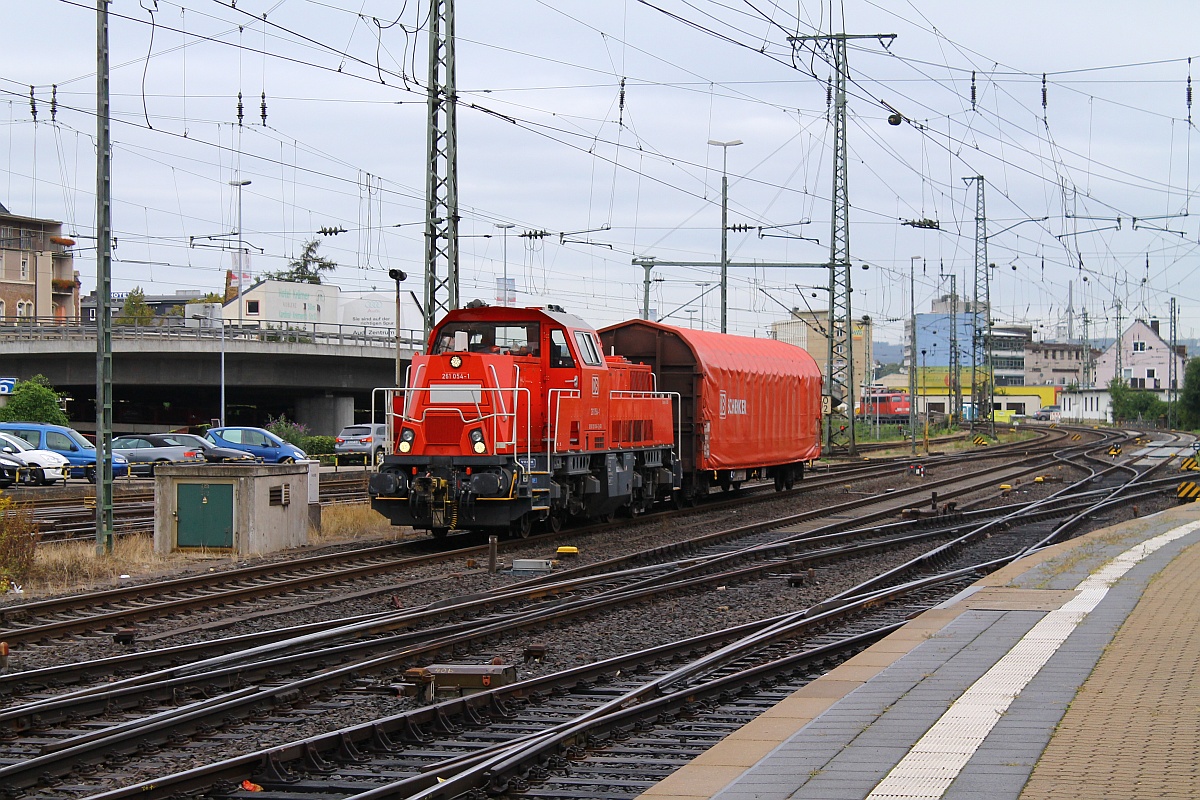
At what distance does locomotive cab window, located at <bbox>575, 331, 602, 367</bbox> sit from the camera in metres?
20.5

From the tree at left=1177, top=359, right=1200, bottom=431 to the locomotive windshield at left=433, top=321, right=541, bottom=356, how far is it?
268 ft

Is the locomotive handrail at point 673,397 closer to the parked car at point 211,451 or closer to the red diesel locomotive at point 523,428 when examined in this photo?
the red diesel locomotive at point 523,428

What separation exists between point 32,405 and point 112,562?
103 ft

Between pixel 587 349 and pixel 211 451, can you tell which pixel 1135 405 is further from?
pixel 587 349

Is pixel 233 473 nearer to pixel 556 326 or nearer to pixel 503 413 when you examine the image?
pixel 503 413

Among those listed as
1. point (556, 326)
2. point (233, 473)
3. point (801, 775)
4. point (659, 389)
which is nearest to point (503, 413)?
point (556, 326)

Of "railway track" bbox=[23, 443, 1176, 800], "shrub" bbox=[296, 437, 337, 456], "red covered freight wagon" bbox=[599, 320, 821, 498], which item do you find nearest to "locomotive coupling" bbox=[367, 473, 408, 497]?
"red covered freight wagon" bbox=[599, 320, 821, 498]

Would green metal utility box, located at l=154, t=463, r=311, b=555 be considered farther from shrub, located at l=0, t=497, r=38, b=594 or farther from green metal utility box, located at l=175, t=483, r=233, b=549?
shrub, located at l=0, t=497, r=38, b=594

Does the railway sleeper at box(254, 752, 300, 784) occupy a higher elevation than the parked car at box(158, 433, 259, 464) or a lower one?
lower

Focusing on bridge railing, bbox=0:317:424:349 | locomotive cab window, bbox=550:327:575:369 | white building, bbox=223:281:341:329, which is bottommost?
locomotive cab window, bbox=550:327:575:369

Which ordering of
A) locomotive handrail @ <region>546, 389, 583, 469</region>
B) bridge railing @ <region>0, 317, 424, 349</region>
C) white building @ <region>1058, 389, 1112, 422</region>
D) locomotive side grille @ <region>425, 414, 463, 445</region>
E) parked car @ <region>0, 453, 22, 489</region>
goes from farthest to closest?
white building @ <region>1058, 389, 1112, 422</region>
bridge railing @ <region>0, 317, 424, 349</region>
parked car @ <region>0, 453, 22, 489</region>
locomotive handrail @ <region>546, 389, 583, 469</region>
locomotive side grille @ <region>425, 414, 463, 445</region>

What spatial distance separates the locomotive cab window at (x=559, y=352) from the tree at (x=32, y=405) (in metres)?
31.1

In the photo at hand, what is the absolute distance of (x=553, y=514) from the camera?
21.0 metres

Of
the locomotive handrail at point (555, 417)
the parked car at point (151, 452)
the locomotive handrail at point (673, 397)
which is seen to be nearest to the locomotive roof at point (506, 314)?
the locomotive handrail at point (555, 417)
